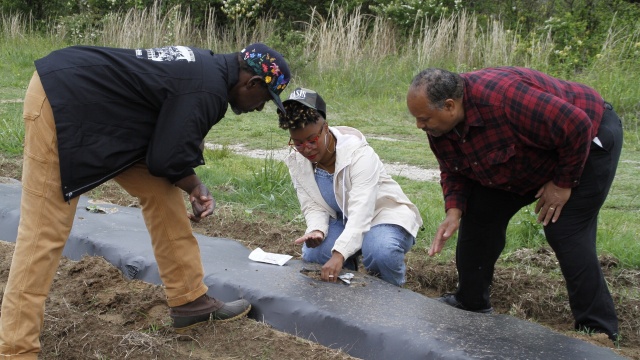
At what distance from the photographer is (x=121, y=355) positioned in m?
3.70

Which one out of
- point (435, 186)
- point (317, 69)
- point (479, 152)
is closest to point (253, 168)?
point (435, 186)

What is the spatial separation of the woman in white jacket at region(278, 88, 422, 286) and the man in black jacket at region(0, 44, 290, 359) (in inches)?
33.7

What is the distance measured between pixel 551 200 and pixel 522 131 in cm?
40

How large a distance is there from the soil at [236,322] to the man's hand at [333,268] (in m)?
0.46

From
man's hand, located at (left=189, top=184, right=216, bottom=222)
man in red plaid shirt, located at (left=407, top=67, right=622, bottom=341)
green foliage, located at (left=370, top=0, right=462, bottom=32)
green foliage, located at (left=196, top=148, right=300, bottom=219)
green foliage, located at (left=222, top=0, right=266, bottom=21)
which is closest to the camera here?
man's hand, located at (left=189, top=184, right=216, bottom=222)

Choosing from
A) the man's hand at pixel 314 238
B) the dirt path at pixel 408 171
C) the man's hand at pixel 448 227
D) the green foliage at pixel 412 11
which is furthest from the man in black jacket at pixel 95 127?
the green foliage at pixel 412 11

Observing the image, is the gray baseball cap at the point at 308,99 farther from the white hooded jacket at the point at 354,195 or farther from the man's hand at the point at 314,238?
the man's hand at the point at 314,238

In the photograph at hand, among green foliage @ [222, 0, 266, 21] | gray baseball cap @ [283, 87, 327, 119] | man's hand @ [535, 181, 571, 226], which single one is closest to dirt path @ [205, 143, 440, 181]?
gray baseball cap @ [283, 87, 327, 119]

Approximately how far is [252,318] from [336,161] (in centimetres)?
98

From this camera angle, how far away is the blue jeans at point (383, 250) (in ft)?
14.4

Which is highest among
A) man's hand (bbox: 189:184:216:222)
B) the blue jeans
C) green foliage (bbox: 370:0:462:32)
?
green foliage (bbox: 370:0:462:32)

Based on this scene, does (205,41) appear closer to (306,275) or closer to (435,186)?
(435,186)

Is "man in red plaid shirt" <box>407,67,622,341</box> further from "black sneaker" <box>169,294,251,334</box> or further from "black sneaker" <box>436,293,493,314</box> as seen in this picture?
"black sneaker" <box>169,294,251,334</box>

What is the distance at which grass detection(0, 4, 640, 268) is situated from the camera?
20.9 feet
